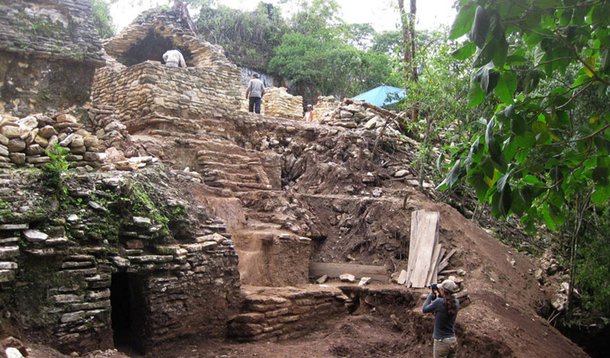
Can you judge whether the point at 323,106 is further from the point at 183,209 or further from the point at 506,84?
the point at 506,84

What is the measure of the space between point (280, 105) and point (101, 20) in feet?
31.2

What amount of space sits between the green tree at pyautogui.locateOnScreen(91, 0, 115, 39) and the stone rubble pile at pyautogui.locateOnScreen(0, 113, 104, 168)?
1578 centimetres

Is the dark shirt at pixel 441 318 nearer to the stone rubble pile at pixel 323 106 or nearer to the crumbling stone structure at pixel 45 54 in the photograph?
the crumbling stone structure at pixel 45 54

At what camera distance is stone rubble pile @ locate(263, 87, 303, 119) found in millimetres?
17359

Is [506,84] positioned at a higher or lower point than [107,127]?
higher

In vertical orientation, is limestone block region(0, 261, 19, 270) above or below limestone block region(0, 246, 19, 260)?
below

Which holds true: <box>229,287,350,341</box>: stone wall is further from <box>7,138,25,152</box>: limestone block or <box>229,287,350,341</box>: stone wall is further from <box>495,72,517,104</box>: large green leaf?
<box>495,72,517,104</box>: large green leaf

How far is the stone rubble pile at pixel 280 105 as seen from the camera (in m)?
17.4

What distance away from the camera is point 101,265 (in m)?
6.01

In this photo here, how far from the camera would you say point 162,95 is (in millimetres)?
11664

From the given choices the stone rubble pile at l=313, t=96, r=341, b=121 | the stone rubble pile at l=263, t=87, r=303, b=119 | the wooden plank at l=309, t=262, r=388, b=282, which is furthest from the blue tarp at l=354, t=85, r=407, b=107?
the wooden plank at l=309, t=262, r=388, b=282

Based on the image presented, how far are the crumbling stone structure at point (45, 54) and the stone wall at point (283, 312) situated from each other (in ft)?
15.6

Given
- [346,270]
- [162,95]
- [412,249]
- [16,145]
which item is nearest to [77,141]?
[16,145]

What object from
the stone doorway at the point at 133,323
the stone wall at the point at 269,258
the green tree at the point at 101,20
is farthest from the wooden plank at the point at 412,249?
the green tree at the point at 101,20
